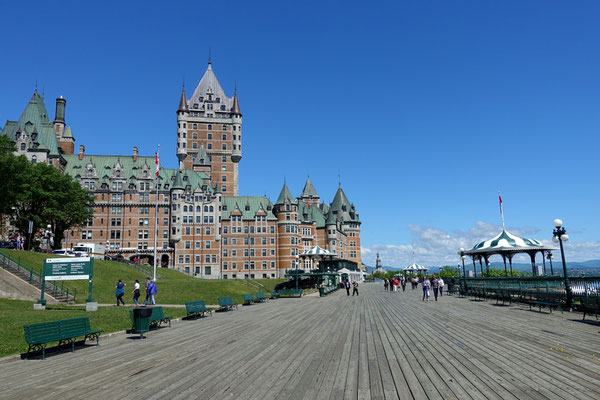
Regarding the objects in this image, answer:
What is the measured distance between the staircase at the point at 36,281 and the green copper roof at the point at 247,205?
6009 cm

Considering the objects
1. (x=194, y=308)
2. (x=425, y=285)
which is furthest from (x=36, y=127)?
(x=425, y=285)

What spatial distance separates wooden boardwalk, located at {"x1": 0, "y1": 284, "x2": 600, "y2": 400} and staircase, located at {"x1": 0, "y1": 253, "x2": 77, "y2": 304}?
17.4 meters

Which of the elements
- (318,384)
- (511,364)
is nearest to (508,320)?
(511,364)

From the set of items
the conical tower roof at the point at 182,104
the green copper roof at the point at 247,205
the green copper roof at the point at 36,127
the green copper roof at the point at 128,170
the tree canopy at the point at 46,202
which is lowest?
the tree canopy at the point at 46,202

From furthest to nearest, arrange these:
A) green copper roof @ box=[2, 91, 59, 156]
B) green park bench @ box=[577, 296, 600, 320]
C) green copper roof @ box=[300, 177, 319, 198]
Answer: green copper roof @ box=[300, 177, 319, 198], green copper roof @ box=[2, 91, 59, 156], green park bench @ box=[577, 296, 600, 320]

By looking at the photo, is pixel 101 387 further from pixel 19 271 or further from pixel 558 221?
pixel 19 271

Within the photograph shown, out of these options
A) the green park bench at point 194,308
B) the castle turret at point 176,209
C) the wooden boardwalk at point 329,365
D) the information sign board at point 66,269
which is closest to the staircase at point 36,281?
the information sign board at point 66,269

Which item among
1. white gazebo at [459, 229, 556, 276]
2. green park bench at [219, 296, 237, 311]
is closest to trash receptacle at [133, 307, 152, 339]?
green park bench at [219, 296, 237, 311]

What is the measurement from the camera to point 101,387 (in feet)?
27.2

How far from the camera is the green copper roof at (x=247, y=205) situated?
91562mm

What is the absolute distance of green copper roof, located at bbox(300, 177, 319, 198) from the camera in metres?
118

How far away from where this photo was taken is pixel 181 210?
8638 cm

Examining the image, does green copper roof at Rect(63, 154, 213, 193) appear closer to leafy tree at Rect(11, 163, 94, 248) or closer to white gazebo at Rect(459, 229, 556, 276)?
leafy tree at Rect(11, 163, 94, 248)

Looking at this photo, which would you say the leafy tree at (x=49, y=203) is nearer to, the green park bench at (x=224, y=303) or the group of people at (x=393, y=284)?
the green park bench at (x=224, y=303)
